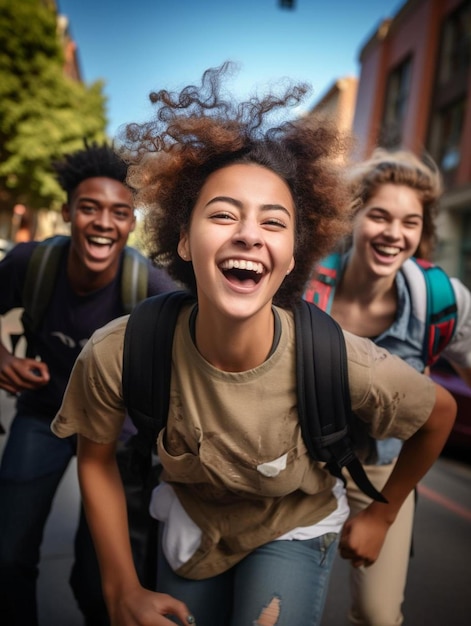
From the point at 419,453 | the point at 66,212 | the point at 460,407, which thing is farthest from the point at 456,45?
the point at 419,453

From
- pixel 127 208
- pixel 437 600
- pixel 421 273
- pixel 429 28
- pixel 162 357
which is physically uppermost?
pixel 429 28

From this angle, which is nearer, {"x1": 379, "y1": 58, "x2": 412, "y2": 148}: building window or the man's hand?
the man's hand

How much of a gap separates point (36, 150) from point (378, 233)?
20.5 metres

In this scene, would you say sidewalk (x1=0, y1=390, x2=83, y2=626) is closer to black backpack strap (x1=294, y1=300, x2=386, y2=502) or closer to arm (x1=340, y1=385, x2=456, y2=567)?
arm (x1=340, y1=385, x2=456, y2=567)

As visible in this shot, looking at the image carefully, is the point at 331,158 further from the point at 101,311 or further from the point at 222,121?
the point at 101,311

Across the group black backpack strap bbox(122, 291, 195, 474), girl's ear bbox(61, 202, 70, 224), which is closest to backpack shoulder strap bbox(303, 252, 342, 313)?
black backpack strap bbox(122, 291, 195, 474)

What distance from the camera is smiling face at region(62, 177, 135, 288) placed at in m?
2.50

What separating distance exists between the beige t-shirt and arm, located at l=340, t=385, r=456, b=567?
9cm

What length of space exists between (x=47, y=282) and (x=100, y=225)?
332 millimetres

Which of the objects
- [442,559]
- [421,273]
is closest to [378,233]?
[421,273]

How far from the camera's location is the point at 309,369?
1633 millimetres

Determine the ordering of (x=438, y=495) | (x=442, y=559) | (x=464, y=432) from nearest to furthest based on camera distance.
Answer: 1. (x=442, y=559)
2. (x=438, y=495)
3. (x=464, y=432)

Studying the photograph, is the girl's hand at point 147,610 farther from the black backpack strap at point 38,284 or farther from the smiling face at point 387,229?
the smiling face at point 387,229

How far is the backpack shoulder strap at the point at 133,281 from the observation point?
2.46 meters
